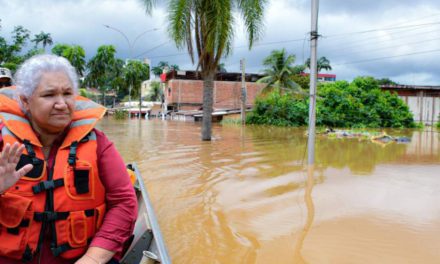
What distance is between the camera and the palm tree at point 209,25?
512 inches

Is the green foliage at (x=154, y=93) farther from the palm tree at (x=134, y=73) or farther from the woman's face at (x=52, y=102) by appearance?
the woman's face at (x=52, y=102)

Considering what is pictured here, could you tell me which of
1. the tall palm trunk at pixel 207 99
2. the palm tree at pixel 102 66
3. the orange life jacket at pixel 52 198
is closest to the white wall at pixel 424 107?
the tall palm trunk at pixel 207 99

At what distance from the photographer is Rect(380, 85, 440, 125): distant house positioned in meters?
30.8

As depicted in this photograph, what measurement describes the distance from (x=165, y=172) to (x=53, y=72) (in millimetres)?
6559

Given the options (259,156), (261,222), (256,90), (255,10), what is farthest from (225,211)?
(256,90)

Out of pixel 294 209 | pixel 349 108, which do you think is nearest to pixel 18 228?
pixel 294 209

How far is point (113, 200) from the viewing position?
7.02ft

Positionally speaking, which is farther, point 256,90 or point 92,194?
point 256,90

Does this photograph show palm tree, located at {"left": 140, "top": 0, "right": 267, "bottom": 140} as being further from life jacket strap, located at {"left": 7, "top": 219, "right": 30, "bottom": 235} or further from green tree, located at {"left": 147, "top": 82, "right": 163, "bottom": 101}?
green tree, located at {"left": 147, "top": 82, "right": 163, "bottom": 101}

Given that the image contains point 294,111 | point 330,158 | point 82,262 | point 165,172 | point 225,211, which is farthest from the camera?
point 294,111

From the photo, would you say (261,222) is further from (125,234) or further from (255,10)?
(255,10)

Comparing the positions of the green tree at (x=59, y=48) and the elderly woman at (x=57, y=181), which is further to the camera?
the green tree at (x=59, y=48)

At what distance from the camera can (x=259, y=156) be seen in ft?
37.2

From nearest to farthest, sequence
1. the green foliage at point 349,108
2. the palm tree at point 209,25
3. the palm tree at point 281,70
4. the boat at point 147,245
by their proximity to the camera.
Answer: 1. the boat at point 147,245
2. the palm tree at point 209,25
3. the green foliage at point 349,108
4. the palm tree at point 281,70
